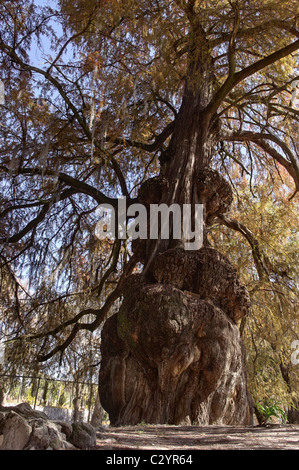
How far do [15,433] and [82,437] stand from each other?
0.34 meters

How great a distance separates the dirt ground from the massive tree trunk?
686 millimetres

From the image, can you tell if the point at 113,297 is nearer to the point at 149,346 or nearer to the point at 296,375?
the point at 149,346

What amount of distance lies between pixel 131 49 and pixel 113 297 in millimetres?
3321

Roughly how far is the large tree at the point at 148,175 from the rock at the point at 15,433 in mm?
1965

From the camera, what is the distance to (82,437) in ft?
6.03

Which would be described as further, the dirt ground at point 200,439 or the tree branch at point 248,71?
the tree branch at point 248,71

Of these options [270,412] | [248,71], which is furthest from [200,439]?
[248,71]

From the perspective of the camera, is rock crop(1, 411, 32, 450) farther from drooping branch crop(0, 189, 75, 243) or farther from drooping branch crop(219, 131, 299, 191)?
drooping branch crop(219, 131, 299, 191)

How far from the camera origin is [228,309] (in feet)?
13.6

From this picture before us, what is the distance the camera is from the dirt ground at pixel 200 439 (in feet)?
6.81

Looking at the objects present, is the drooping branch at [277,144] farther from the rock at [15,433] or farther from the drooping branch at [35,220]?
the rock at [15,433]

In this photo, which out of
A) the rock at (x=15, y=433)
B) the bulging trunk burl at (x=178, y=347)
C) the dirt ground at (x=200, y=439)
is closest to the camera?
the rock at (x=15, y=433)

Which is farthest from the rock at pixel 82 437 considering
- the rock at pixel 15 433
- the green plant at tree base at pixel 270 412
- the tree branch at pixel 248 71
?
the tree branch at pixel 248 71
